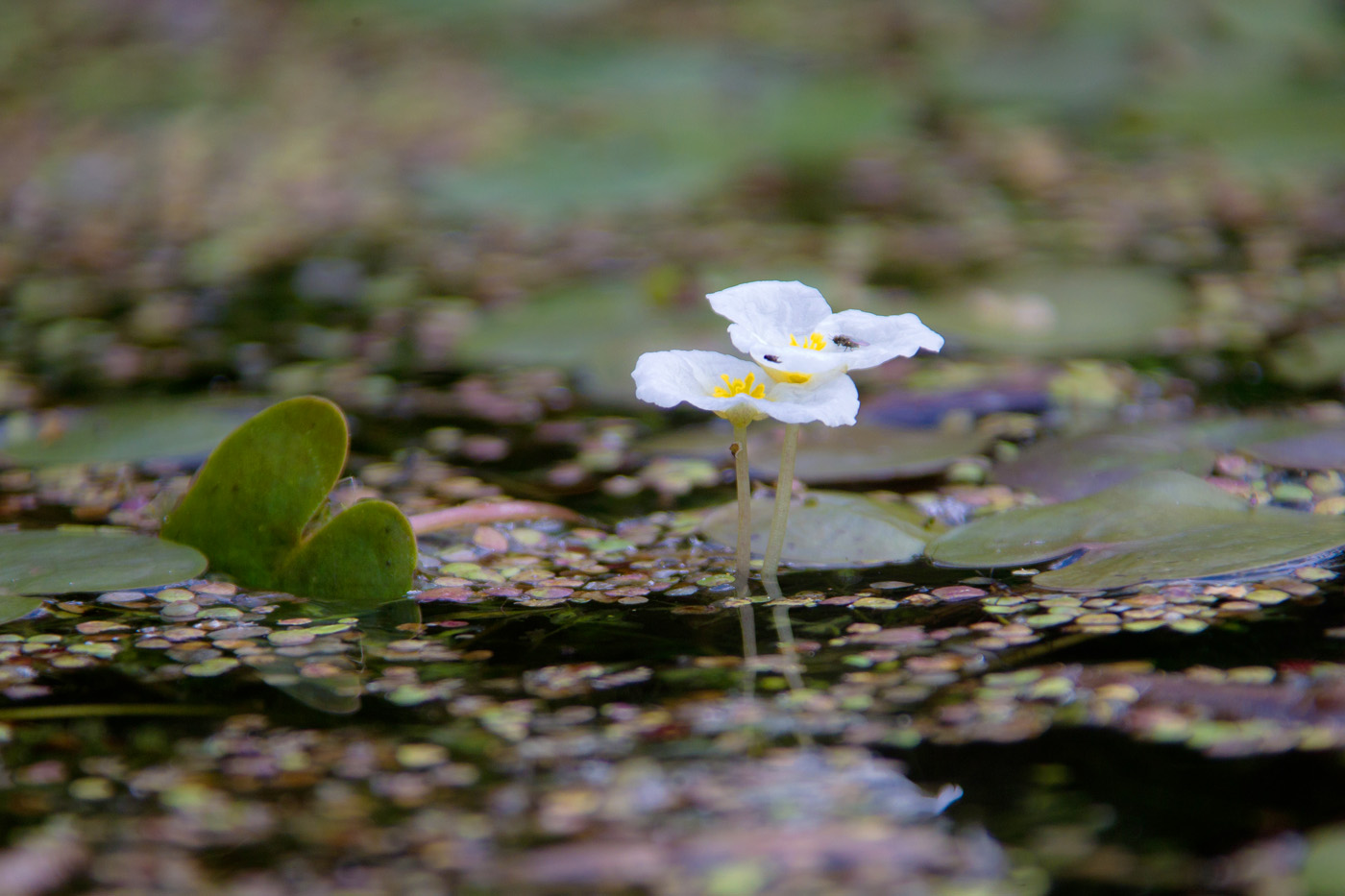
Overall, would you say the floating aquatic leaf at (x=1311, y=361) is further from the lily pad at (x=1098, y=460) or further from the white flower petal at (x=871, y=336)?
the white flower petal at (x=871, y=336)

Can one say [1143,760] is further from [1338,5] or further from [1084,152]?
[1338,5]

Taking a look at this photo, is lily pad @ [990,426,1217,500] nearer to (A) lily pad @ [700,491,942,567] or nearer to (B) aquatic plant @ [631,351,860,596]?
(A) lily pad @ [700,491,942,567]

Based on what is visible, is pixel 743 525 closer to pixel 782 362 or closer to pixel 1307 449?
pixel 782 362

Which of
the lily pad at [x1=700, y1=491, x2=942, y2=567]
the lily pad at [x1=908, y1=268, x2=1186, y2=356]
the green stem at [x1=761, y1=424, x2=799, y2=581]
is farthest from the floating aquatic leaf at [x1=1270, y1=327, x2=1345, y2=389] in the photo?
the green stem at [x1=761, y1=424, x2=799, y2=581]

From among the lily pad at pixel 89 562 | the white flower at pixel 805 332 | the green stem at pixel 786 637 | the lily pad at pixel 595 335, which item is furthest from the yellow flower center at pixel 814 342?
the lily pad at pixel 595 335

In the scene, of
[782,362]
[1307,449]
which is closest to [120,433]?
[782,362]

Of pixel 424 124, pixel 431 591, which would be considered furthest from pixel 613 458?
pixel 424 124

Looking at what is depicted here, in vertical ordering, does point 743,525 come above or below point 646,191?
below
